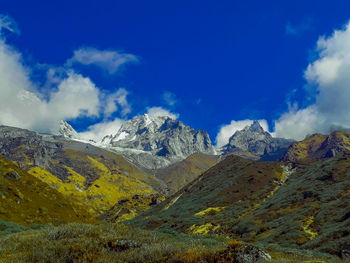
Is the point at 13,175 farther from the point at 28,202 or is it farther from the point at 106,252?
the point at 106,252

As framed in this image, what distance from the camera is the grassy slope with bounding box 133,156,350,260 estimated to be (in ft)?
154

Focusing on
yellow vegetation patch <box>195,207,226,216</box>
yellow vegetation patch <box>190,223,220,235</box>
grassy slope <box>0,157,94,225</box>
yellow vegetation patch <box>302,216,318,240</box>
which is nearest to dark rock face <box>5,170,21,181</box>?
grassy slope <box>0,157,94,225</box>

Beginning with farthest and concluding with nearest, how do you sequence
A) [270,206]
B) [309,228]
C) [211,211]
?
[211,211], [270,206], [309,228]

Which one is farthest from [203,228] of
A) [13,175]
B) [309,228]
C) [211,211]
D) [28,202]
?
[28,202]

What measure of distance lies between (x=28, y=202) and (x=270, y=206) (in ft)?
236

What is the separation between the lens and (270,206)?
285ft

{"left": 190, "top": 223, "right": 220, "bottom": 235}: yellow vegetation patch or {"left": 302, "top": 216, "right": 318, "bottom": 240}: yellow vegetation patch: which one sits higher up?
{"left": 302, "top": 216, "right": 318, "bottom": 240}: yellow vegetation patch

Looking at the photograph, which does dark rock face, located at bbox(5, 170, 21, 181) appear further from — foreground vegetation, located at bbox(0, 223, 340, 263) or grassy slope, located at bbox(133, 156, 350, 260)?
grassy slope, located at bbox(133, 156, 350, 260)

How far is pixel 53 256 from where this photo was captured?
34.0 ft

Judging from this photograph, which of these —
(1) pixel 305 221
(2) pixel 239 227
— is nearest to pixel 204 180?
(2) pixel 239 227

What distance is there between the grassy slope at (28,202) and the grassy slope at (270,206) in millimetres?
→ 25604

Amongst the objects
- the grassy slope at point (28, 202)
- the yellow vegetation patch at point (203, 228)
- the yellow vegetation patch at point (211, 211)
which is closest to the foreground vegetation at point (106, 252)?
the grassy slope at point (28, 202)

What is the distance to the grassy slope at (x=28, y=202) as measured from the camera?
3095cm

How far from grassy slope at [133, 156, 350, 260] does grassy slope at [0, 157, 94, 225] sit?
25.6m
